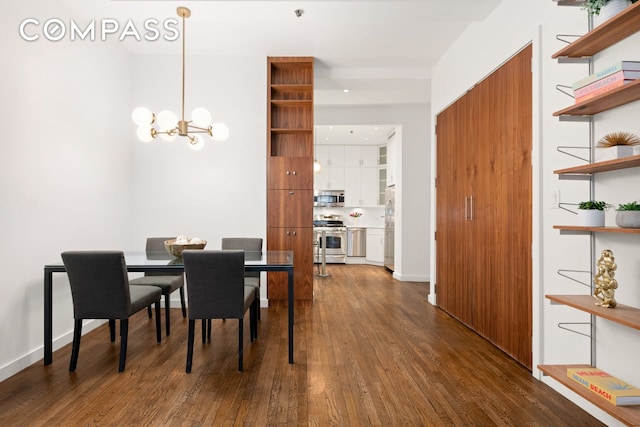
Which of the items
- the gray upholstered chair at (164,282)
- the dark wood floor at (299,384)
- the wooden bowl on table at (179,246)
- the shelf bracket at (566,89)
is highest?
the shelf bracket at (566,89)

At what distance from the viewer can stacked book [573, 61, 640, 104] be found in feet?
5.00

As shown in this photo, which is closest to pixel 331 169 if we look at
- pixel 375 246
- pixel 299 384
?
pixel 375 246

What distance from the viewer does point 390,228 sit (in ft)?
21.7

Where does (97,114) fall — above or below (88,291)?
above

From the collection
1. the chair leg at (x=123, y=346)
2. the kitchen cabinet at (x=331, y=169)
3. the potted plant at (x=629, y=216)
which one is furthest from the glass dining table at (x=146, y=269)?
the kitchen cabinet at (x=331, y=169)

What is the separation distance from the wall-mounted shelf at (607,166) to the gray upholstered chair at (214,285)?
78.0 inches

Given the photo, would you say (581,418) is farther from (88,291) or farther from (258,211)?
(258,211)

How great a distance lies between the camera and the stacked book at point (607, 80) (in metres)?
1.53

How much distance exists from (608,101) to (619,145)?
0.74 feet

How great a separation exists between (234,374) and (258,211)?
7.05 feet

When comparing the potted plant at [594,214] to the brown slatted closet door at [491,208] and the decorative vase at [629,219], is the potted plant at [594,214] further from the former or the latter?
the brown slatted closet door at [491,208]

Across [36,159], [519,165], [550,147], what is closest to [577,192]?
[550,147]

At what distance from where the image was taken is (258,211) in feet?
13.8

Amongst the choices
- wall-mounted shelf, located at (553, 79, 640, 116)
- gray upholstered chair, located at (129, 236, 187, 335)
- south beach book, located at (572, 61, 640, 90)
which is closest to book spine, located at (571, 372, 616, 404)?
wall-mounted shelf, located at (553, 79, 640, 116)
